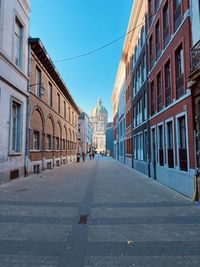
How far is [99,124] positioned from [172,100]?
482 feet

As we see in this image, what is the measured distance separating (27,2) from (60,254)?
58.5 feet

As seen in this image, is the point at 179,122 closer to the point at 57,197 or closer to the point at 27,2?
the point at 57,197

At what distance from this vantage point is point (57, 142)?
2911 centimetres

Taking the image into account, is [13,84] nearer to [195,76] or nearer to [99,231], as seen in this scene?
[195,76]

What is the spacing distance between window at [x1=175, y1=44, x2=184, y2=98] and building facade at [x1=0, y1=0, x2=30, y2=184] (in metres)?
8.98

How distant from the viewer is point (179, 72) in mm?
11125

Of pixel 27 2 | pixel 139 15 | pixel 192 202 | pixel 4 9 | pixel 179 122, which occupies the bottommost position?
pixel 192 202

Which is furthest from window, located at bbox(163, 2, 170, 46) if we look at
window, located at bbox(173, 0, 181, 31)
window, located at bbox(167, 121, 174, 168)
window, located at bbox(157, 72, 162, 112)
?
window, located at bbox(167, 121, 174, 168)

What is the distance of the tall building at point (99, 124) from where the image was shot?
15493 centimetres

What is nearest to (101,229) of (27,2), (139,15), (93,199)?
(93,199)

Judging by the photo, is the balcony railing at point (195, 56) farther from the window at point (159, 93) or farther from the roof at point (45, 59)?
the roof at point (45, 59)

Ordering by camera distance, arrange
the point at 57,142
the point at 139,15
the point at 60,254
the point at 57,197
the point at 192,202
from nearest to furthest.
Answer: the point at 60,254
the point at 192,202
the point at 57,197
the point at 139,15
the point at 57,142

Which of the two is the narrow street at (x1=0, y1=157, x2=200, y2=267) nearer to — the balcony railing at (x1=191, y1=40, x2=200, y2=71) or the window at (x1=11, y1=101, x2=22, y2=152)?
the balcony railing at (x1=191, y1=40, x2=200, y2=71)

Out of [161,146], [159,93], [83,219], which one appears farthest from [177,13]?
[83,219]
